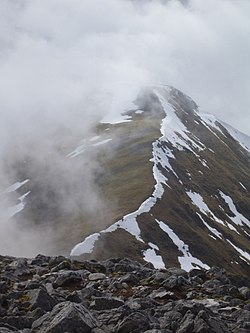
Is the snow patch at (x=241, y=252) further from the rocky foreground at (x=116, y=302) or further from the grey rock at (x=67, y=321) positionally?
the grey rock at (x=67, y=321)

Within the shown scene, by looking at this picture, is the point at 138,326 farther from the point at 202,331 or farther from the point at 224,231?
the point at 224,231

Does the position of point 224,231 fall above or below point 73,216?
below

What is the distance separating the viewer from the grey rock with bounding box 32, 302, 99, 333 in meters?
15.9

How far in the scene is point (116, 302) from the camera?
20766 millimetres

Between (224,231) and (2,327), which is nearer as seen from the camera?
(2,327)

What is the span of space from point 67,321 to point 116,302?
5030 millimetres

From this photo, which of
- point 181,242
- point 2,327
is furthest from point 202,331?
point 181,242

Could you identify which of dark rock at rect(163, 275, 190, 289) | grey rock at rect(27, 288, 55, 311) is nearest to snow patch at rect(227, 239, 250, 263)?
dark rock at rect(163, 275, 190, 289)

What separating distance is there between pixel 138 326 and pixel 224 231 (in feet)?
563

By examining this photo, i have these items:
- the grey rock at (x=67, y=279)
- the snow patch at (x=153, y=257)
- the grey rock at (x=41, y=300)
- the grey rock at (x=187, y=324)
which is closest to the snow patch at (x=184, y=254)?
the snow patch at (x=153, y=257)

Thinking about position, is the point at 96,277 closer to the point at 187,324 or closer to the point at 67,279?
the point at 67,279

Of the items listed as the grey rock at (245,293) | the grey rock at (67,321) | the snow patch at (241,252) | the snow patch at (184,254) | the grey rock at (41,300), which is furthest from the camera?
the snow patch at (241,252)

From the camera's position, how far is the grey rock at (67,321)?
15.9 metres

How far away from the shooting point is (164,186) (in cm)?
18312
